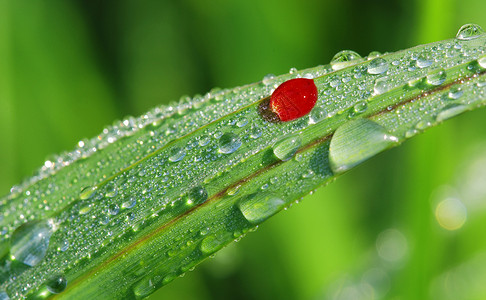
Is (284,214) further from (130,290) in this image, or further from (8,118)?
(8,118)

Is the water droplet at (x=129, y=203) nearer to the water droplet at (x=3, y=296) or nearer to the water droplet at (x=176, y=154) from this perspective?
the water droplet at (x=176, y=154)

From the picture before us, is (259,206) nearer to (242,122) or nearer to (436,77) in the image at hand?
(242,122)

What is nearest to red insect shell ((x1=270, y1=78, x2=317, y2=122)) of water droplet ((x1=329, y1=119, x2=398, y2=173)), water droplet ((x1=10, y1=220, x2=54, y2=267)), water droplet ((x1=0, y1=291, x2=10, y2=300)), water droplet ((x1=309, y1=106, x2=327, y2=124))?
water droplet ((x1=309, y1=106, x2=327, y2=124))

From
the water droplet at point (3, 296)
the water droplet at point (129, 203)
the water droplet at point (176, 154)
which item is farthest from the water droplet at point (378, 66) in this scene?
the water droplet at point (3, 296)

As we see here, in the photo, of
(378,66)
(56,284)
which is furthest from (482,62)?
(56,284)

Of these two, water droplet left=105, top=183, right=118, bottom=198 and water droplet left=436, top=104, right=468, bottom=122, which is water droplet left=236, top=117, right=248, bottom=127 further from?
water droplet left=436, top=104, right=468, bottom=122

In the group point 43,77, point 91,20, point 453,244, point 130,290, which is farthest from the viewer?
point 91,20

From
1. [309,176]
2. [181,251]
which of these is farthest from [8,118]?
[309,176]
